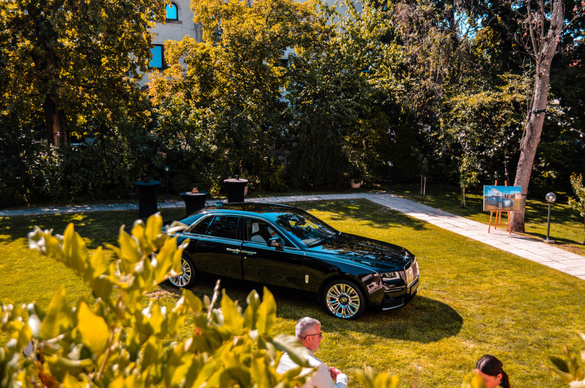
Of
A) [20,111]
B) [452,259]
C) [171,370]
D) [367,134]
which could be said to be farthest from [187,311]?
[367,134]

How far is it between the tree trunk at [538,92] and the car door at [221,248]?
9.88m

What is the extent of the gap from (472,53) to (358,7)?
1296cm

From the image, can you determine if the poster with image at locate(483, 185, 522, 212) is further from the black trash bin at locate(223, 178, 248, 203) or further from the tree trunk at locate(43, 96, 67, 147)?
the tree trunk at locate(43, 96, 67, 147)

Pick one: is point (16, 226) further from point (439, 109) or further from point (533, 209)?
point (533, 209)

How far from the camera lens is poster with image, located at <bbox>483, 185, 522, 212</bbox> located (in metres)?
13.9

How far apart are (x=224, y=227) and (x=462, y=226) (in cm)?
932

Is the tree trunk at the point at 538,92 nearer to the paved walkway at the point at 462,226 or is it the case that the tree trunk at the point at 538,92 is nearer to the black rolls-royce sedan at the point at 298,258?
the paved walkway at the point at 462,226

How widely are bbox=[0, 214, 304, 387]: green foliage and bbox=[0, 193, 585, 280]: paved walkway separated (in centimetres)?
1071

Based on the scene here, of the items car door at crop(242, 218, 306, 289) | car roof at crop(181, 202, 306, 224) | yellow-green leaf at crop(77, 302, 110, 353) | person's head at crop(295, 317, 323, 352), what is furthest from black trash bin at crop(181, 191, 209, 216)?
yellow-green leaf at crop(77, 302, 110, 353)

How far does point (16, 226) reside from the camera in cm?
1290

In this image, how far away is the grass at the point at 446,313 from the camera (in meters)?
5.95

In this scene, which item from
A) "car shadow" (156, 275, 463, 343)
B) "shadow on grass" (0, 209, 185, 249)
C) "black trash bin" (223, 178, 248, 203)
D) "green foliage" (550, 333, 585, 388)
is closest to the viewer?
"green foliage" (550, 333, 585, 388)

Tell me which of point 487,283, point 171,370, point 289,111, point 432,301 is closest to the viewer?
point 171,370

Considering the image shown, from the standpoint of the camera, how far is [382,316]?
7.38 m
